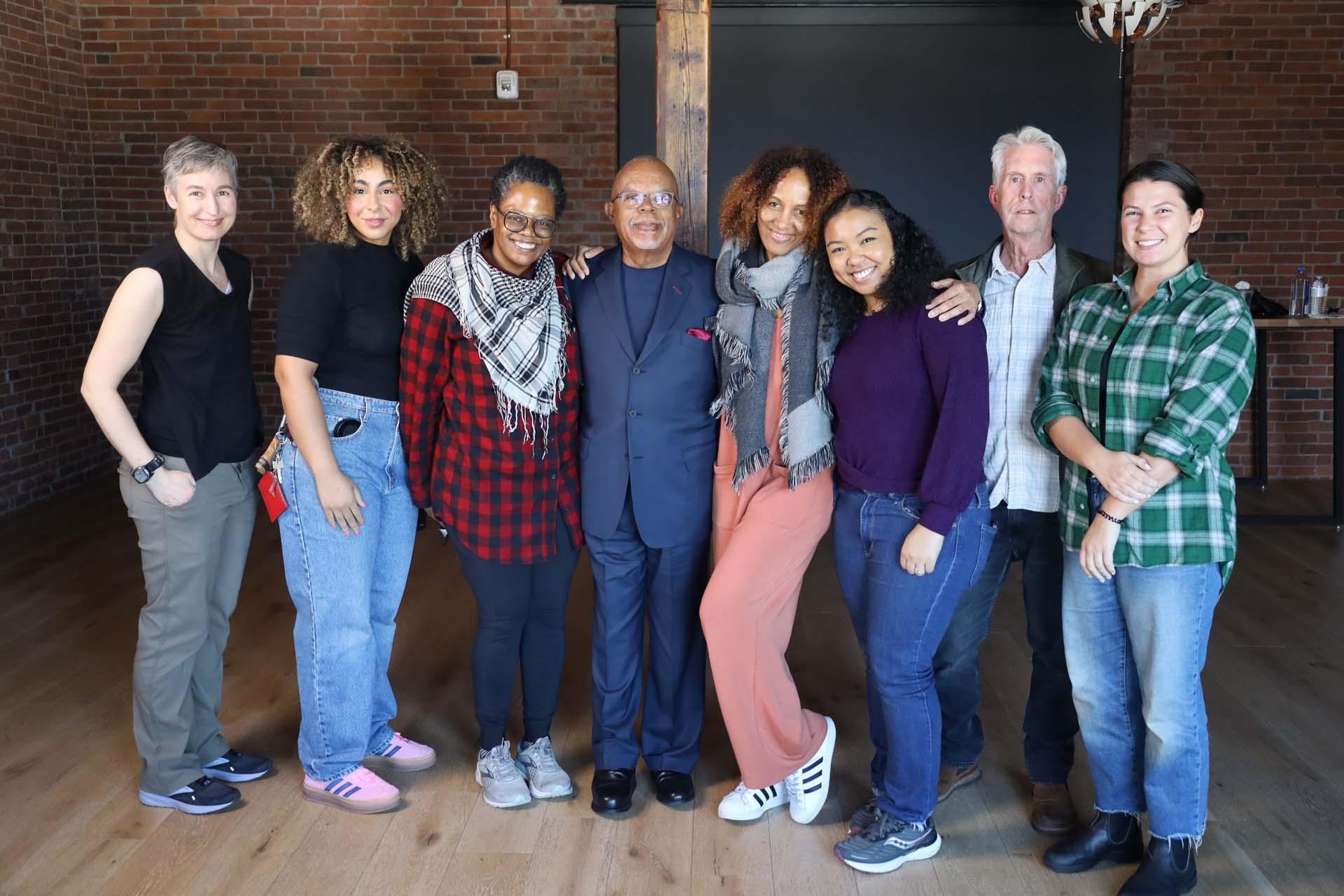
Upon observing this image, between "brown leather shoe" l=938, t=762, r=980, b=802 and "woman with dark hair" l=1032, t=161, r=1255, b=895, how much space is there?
1.78 ft

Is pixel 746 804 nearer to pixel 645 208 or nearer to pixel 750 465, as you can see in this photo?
pixel 750 465

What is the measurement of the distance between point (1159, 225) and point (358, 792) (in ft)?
7.94

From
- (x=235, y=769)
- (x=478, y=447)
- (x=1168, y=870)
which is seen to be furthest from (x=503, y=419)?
(x=1168, y=870)

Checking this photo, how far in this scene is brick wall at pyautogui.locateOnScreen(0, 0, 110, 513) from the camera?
6.20 meters

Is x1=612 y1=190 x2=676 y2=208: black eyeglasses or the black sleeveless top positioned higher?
x1=612 y1=190 x2=676 y2=208: black eyeglasses

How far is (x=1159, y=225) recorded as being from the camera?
2.38 meters

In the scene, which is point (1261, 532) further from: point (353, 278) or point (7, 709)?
point (7, 709)

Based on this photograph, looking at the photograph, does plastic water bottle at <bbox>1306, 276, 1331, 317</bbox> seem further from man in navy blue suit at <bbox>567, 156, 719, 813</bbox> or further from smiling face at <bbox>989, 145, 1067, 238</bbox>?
man in navy blue suit at <bbox>567, 156, 719, 813</bbox>

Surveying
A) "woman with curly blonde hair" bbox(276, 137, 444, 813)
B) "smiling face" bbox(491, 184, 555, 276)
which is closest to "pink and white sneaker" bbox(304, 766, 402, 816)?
"woman with curly blonde hair" bbox(276, 137, 444, 813)

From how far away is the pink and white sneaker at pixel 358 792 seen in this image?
9.71 feet

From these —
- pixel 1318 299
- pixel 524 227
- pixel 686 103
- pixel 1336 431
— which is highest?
pixel 686 103

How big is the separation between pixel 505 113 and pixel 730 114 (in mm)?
1414

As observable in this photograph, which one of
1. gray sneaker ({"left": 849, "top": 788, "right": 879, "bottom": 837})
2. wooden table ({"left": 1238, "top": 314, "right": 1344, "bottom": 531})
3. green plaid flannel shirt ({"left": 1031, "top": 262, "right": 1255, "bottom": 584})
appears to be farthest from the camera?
wooden table ({"left": 1238, "top": 314, "right": 1344, "bottom": 531})

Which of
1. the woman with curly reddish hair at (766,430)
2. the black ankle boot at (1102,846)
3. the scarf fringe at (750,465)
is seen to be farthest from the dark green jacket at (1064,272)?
the black ankle boot at (1102,846)
